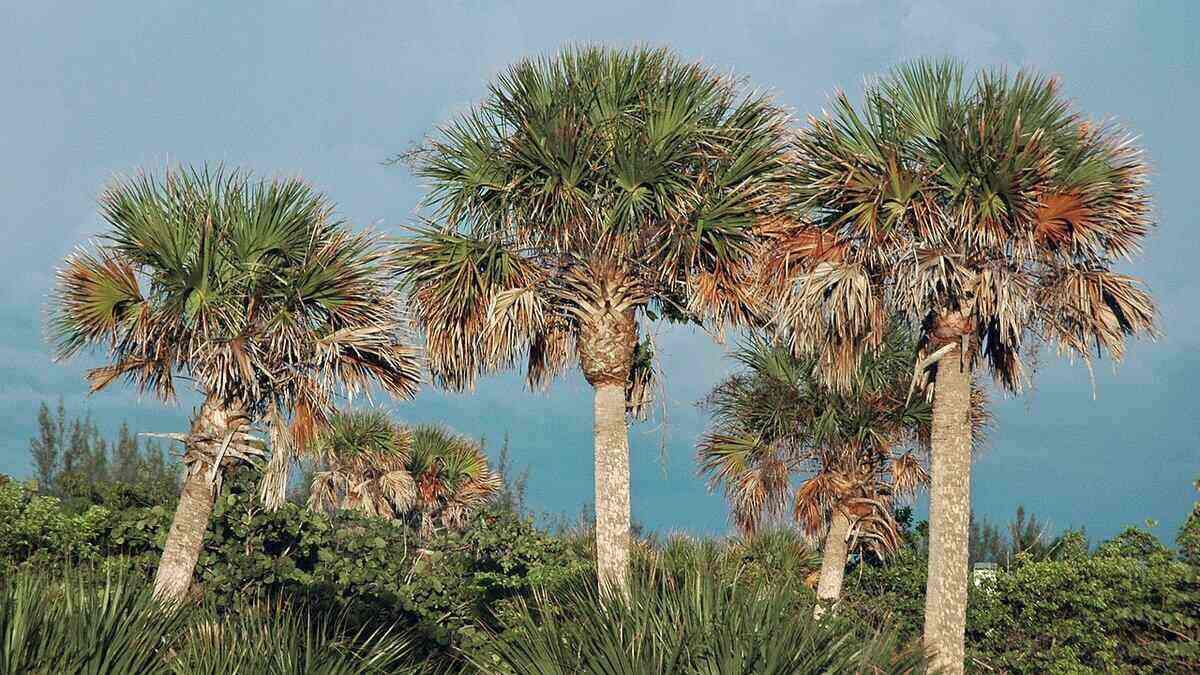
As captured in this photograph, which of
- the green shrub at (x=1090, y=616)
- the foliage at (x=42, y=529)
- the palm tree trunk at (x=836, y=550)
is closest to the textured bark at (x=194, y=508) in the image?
the foliage at (x=42, y=529)

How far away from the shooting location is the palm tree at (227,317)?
13.3 m

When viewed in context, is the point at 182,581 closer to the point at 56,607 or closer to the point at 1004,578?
the point at 56,607

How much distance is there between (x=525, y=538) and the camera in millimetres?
21297

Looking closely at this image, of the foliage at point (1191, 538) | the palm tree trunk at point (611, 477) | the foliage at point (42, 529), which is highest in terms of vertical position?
the foliage at point (1191, 538)

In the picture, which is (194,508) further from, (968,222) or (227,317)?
(968,222)

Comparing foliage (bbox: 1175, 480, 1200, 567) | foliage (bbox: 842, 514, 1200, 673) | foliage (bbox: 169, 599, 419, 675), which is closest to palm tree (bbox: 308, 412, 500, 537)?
foliage (bbox: 842, 514, 1200, 673)

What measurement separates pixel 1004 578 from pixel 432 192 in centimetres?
1073

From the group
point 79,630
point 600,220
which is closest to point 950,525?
point 600,220

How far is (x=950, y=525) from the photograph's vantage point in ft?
44.5

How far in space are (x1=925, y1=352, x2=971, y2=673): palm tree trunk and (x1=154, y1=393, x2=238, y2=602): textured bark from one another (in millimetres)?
8606

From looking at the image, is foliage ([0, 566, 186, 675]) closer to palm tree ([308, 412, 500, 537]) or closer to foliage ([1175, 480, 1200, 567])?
foliage ([1175, 480, 1200, 567])

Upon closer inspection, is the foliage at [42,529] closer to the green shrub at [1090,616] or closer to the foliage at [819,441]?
the foliage at [819,441]

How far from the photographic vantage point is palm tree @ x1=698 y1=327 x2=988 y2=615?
19156 millimetres

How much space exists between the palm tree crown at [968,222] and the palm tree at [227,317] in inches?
222
